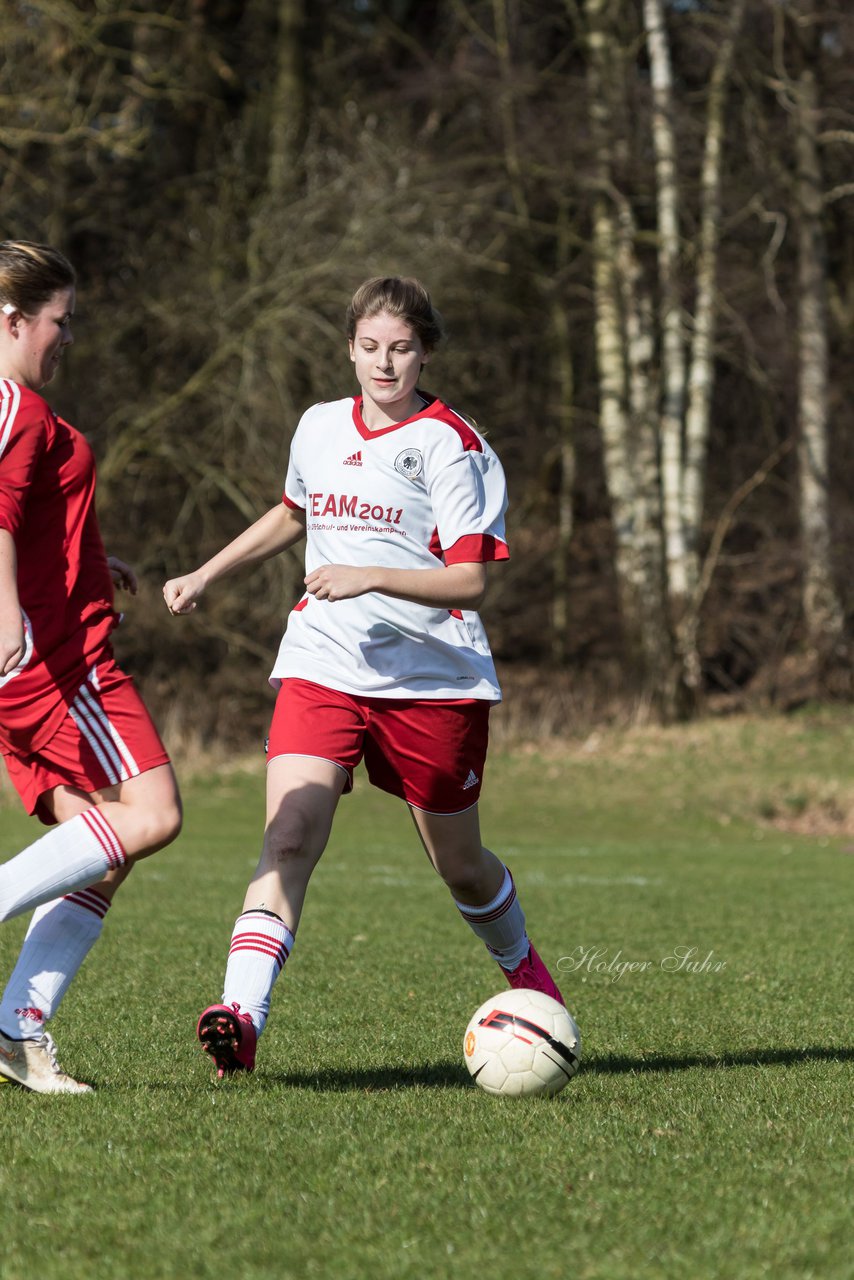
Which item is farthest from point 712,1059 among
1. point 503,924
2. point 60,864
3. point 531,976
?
point 60,864

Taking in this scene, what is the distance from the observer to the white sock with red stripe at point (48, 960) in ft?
14.4

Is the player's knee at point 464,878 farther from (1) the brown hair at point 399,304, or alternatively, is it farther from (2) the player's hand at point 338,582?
(1) the brown hair at point 399,304

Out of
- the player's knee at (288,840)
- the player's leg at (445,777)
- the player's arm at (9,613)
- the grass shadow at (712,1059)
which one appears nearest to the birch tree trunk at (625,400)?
the grass shadow at (712,1059)

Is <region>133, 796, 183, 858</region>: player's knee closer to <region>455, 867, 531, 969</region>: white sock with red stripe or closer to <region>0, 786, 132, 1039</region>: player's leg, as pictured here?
<region>0, 786, 132, 1039</region>: player's leg

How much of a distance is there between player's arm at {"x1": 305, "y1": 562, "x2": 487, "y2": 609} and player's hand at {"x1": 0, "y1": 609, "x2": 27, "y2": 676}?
722mm

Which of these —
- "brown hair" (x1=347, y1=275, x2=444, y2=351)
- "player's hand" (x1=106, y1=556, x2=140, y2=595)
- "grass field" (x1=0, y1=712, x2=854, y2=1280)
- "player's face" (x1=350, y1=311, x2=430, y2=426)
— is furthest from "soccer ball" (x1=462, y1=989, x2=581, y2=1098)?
"brown hair" (x1=347, y1=275, x2=444, y2=351)

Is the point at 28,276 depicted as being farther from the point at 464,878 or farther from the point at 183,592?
the point at 464,878

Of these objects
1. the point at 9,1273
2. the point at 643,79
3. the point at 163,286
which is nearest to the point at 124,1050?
the point at 9,1273

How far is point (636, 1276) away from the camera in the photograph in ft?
9.52

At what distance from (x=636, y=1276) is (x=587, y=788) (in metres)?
15.3

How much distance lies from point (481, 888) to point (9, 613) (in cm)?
172

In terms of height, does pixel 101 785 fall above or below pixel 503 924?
above

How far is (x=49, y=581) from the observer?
172 inches

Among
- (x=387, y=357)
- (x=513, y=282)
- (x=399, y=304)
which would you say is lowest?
(x=387, y=357)
